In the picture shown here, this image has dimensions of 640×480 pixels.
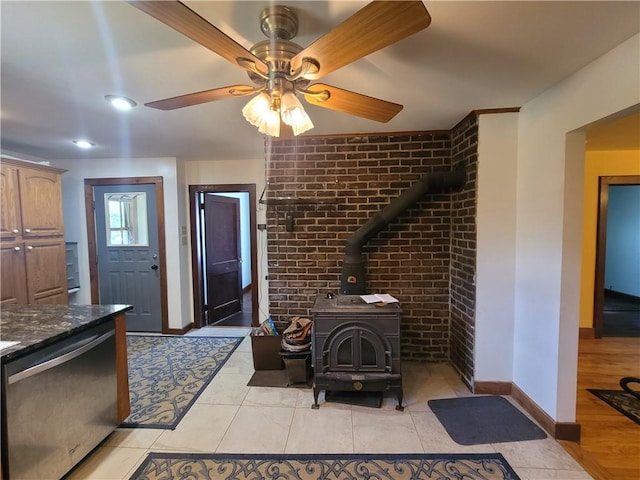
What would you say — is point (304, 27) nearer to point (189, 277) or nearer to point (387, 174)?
point (387, 174)

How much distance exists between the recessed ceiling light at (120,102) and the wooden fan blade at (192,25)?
1.31 meters

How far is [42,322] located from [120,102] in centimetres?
146

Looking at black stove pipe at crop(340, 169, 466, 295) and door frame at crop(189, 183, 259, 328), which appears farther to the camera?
door frame at crop(189, 183, 259, 328)

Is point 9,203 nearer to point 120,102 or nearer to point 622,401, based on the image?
point 120,102

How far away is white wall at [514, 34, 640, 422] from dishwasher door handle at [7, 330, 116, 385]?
9.29 ft

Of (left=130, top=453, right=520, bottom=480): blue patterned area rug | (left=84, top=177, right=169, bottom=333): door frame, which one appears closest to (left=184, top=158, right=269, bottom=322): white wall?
(left=84, top=177, right=169, bottom=333): door frame

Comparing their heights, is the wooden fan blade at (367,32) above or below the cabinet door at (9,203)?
above

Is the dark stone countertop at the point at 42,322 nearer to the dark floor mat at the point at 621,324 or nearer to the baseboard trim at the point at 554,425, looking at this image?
the baseboard trim at the point at 554,425

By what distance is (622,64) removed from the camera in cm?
147

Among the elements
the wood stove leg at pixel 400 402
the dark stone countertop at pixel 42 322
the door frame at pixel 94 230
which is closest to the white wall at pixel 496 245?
the wood stove leg at pixel 400 402

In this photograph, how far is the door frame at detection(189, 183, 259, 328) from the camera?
3.84 meters

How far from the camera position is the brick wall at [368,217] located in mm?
2900

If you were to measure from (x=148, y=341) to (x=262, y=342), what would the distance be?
170 cm

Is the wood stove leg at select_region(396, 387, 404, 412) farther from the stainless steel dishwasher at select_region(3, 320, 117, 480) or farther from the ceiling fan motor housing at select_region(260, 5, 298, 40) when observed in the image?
the ceiling fan motor housing at select_region(260, 5, 298, 40)
